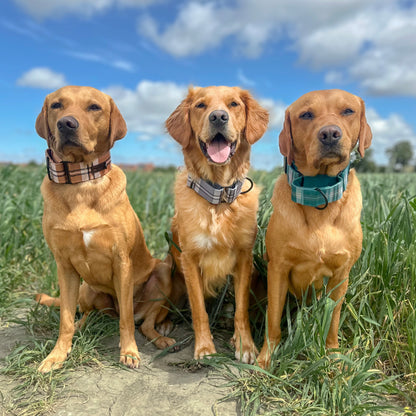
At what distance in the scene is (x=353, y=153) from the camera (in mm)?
2465

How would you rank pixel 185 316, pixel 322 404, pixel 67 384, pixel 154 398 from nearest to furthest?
pixel 322 404
pixel 154 398
pixel 67 384
pixel 185 316

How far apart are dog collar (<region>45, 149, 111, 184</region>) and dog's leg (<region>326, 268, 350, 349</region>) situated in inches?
68.4

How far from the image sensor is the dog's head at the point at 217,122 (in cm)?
268

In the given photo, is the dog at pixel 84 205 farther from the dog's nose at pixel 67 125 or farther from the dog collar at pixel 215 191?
the dog collar at pixel 215 191

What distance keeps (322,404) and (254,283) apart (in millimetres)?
1164

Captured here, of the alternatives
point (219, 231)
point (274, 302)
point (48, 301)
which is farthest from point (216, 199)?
point (48, 301)

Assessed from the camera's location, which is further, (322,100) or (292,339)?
(292,339)

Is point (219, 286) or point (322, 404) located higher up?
point (219, 286)

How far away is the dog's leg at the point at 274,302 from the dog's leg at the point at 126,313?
0.90 m

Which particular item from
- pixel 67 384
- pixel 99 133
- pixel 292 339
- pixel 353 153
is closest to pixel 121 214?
pixel 99 133

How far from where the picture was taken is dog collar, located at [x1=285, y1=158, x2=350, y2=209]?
2318 mm

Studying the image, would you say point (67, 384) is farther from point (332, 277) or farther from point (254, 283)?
point (332, 277)

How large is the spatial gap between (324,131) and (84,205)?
1613mm

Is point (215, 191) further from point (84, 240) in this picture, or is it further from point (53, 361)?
point (53, 361)
